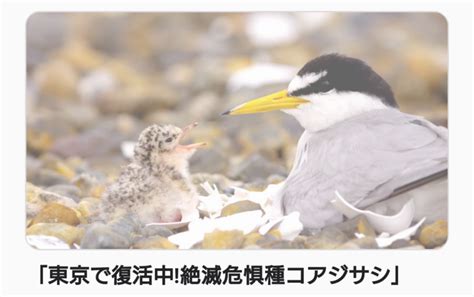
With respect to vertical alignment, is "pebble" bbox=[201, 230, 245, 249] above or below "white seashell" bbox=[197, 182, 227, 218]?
below

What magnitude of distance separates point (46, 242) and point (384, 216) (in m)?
1.01

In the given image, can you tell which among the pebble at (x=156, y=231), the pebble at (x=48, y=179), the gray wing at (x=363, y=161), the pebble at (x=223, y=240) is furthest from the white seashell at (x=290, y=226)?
the pebble at (x=48, y=179)

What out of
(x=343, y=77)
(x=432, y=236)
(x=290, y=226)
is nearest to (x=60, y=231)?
(x=290, y=226)

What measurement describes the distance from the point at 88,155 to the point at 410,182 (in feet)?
6.91

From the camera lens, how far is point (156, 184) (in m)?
3.09

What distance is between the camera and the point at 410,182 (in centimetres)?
294

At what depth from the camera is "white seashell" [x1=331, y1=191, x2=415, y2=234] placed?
295 centimetres

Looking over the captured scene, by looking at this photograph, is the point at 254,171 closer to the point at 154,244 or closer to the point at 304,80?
the point at 304,80

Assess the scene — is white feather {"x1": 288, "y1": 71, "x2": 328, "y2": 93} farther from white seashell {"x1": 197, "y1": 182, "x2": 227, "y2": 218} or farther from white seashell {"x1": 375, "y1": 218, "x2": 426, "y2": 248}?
white seashell {"x1": 375, "y1": 218, "x2": 426, "y2": 248}

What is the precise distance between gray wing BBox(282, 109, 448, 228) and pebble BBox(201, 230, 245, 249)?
0.56 feet

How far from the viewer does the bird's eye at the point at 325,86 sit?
10.1 feet

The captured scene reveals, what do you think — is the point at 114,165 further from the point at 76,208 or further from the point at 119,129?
the point at 76,208

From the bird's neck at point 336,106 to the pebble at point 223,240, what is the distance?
1.40 ft

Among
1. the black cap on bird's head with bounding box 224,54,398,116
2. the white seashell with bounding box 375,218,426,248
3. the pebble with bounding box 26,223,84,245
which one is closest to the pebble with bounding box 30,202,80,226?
the pebble with bounding box 26,223,84,245
